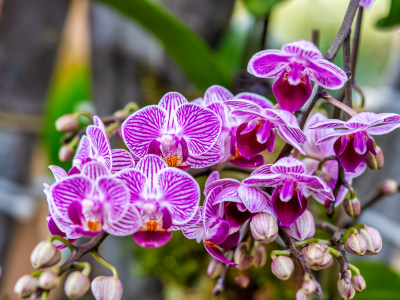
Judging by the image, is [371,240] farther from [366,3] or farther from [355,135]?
[366,3]

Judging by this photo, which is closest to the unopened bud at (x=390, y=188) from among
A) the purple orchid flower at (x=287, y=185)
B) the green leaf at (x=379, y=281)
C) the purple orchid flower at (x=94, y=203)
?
the green leaf at (x=379, y=281)

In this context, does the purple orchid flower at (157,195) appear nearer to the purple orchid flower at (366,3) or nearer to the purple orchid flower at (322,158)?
the purple orchid flower at (322,158)

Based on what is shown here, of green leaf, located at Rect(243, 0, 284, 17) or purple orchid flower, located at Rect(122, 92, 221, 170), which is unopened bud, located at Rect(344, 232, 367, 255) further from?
green leaf, located at Rect(243, 0, 284, 17)

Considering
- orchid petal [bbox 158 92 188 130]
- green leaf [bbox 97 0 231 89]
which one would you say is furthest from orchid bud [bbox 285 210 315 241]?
green leaf [bbox 97 0 231 89]

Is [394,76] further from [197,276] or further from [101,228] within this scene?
[101,228]

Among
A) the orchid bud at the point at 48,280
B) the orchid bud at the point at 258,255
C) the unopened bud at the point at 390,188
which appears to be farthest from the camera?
the unopened bud at the point at 390,188
